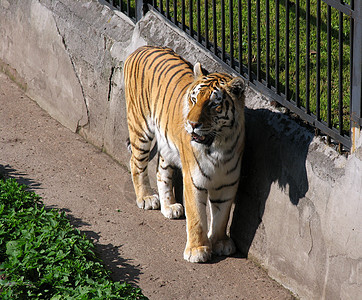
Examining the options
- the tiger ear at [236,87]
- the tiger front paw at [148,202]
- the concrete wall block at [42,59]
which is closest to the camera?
the tiger ear at [236,87]

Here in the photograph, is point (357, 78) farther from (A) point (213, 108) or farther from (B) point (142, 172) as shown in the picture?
(B) point (142, 172)

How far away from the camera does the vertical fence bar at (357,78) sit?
4.36 meters

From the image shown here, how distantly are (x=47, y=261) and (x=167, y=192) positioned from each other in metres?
1.54

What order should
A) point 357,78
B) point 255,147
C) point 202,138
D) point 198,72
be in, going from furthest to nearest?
point 255,147 < point 198,72 < point 202,138 < point 357,78

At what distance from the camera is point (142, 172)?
246 inches

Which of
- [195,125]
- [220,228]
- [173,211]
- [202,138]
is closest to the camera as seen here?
[195,125]

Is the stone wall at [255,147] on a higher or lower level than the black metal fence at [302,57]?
lower

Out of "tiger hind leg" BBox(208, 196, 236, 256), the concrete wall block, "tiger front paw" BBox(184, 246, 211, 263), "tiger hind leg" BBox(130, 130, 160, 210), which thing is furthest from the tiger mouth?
the concrete wall block

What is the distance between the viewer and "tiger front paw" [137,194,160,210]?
615cm

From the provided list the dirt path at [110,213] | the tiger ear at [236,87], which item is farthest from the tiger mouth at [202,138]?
the dirt path at [110,213]

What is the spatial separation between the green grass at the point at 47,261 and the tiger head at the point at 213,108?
1.13m

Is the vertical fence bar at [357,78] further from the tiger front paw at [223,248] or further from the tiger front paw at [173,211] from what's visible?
the tiger front paw at [173,211]

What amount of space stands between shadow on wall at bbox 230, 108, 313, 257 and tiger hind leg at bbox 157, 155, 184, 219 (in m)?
0.61

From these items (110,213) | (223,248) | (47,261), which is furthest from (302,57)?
(47,261)
